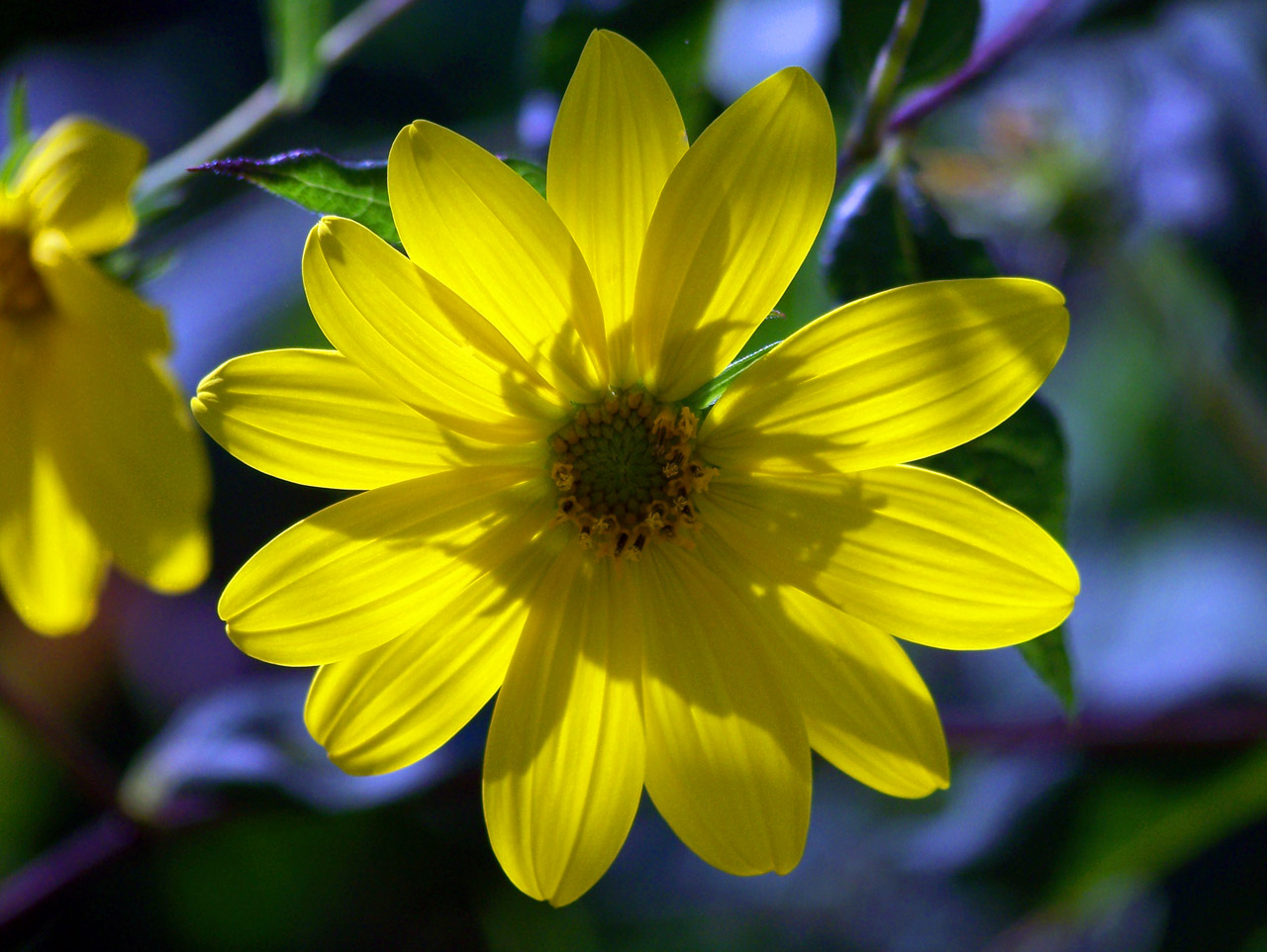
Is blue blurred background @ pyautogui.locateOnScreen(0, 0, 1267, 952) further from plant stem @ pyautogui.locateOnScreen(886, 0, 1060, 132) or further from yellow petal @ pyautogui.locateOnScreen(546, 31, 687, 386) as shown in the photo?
yellow petal @ pyautogui.locateOnScreen(546, 31, 687, 386)

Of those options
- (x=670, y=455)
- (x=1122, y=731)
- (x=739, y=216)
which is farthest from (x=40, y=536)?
(x=1122, y=731)

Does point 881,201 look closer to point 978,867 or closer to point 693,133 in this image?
point 693,133

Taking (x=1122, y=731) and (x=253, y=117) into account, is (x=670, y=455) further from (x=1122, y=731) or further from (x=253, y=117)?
(x=1122, y=731)

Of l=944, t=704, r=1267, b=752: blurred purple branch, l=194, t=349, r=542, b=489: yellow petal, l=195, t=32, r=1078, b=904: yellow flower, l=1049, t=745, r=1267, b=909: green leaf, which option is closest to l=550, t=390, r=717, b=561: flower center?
l=195, t=32, r=1078, b=904: yellow flower

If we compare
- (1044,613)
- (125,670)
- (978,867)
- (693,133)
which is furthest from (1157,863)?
(125,670)

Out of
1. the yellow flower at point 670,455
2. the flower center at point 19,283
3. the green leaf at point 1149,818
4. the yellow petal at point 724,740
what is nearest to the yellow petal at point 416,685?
the yellow flower at point 670,455
